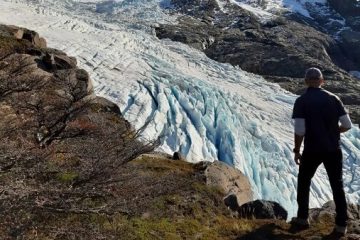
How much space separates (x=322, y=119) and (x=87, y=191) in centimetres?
349

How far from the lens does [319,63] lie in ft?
209

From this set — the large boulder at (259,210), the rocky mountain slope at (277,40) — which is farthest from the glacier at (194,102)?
the rocky mountain slope at (277,40)

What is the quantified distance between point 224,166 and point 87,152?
818cm

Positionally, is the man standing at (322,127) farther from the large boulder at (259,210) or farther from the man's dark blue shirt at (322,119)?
the large boulder at (259,210)

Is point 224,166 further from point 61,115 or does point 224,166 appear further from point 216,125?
point 216,125

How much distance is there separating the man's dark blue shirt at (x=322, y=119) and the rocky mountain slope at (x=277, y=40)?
3819 cm

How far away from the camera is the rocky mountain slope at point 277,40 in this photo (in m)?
58.9

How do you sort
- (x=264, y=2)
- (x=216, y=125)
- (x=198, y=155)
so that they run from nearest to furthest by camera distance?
(x=198, y=155) → (x=216, y=125) → (x=264, y=2)

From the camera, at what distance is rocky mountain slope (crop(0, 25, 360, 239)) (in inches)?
227

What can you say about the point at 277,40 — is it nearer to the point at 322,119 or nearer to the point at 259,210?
the point at 259,210

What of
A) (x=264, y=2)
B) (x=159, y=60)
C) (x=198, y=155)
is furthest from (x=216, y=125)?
(x=264, y=2)

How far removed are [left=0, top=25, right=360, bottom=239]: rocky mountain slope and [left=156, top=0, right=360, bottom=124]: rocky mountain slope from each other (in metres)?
36.7

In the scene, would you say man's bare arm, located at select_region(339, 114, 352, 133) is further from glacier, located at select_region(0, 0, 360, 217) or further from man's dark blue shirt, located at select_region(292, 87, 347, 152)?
glacier, located at select_region(0, 0, 360, 217)

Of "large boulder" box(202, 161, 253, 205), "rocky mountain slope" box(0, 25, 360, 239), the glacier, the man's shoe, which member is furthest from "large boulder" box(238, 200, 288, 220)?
the glacier
